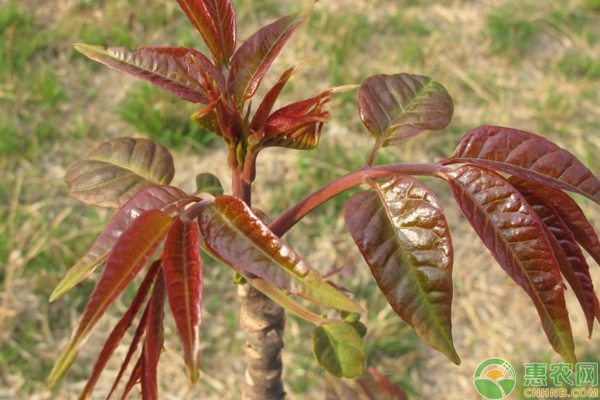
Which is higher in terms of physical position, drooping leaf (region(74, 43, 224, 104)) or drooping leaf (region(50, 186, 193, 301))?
drooping leaf (region(74, 43, 224, 104))

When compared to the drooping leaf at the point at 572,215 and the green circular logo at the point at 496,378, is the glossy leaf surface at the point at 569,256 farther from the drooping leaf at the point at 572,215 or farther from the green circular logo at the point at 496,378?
the green circular logo at the point at 496,378

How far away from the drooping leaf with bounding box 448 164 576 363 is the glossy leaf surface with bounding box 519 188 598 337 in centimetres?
5

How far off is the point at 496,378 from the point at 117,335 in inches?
60.5

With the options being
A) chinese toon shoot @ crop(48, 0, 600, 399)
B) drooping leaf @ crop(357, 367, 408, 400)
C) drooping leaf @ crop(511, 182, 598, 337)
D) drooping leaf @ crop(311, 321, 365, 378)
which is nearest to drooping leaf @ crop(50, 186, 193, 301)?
chinese toon shoot @ crop(48, 0, 600, 399)

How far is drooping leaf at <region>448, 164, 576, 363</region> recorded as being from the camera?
22.9 inches

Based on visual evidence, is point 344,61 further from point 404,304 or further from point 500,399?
point 404,304

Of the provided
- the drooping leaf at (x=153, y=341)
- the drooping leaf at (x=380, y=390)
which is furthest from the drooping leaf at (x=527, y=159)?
the drooping leaf at (x=380, y=390)

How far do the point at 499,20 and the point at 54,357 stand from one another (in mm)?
2654

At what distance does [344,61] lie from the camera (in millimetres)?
2920

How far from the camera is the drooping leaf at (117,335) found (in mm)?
536

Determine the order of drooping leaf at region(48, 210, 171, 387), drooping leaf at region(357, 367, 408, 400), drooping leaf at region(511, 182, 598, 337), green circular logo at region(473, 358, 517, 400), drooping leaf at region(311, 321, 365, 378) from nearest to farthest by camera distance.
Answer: drooping leaf at region(48, 210, 171, 387) < drooping leaf at region(511, 182, 598, 337) < drooping leaf at region(311, 321, 365, 378) < drooping leaf at region(357, 367, 408, 400) < green circular logo at region(473, 358, 517, 400)

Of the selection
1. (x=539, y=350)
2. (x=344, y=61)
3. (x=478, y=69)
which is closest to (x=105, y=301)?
(x=539, y=350)

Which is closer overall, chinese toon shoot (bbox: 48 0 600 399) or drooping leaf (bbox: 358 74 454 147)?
chinese toon shoot (bbox: 48 0 600 399)

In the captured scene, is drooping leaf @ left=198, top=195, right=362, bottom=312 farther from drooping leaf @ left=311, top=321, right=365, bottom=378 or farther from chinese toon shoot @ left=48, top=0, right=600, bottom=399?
drooping leaf @ left=311, top=321, right=365, bottom=378
